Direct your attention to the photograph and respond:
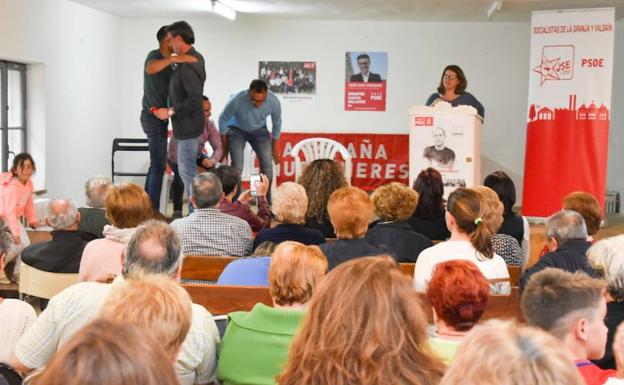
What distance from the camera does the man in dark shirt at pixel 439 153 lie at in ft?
28.7

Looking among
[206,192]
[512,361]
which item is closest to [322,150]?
[206,192]

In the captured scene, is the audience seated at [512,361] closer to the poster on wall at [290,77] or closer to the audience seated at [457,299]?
the audience seated at [457,299]

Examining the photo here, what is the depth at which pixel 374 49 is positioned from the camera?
1281 cm

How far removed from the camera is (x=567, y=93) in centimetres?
973

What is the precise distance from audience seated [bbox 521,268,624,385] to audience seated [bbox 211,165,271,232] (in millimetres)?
3064

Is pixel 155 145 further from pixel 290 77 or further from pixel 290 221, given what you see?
pixel 290 77

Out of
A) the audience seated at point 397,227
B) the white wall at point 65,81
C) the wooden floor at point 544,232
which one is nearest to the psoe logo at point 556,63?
the wooden floor at point 544,232

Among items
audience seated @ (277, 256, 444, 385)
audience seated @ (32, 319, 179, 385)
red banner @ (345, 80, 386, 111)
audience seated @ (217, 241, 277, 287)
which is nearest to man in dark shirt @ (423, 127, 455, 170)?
red banner @ (345, 80, 386, 111)

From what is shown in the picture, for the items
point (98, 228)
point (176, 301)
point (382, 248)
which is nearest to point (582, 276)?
point (176, 301)

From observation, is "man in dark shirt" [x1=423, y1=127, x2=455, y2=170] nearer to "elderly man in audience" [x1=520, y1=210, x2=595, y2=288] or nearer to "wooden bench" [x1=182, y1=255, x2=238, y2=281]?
"elderly man in audience" [x1=520, y1=210, x2=595, y2=288]

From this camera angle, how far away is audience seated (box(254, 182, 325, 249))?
4688 millimetres

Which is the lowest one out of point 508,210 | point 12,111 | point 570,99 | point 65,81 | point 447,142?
point 508,210

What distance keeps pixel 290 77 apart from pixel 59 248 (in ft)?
27.7

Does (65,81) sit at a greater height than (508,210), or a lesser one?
greater
